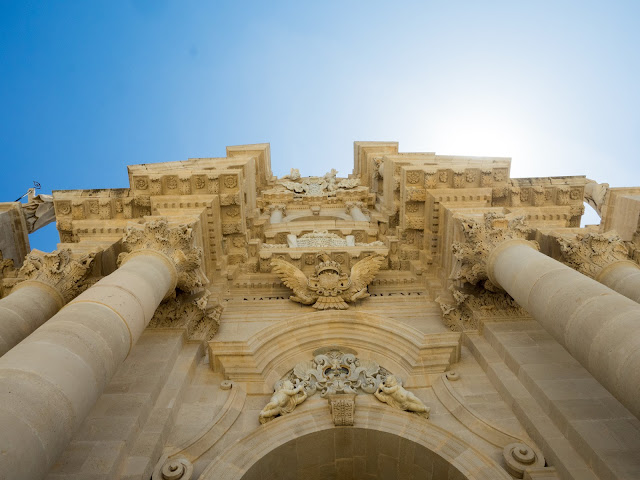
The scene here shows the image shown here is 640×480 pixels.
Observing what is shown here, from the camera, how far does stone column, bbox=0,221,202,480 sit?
514cm

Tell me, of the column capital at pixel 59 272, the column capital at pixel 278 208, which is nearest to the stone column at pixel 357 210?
the column capital at pixel 278 208

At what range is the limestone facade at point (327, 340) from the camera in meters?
7.08

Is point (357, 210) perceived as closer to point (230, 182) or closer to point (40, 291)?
point (230, 182)

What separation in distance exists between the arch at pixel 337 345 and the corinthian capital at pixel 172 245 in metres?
1.76

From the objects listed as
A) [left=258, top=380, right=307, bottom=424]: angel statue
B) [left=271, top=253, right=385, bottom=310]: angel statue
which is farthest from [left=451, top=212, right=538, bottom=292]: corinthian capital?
[left=258, top=380, right=307, bottom=424]: angel statue

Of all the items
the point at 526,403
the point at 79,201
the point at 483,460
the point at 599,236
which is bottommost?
the point at 483,460

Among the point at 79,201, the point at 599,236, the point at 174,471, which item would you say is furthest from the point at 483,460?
the point at 79,201

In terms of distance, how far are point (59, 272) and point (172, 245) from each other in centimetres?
266

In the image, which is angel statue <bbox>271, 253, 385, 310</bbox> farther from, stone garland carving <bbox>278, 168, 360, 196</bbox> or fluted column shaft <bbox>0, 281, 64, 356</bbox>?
stone garland carving <bbox>278, 168, 360, 196</bbox>

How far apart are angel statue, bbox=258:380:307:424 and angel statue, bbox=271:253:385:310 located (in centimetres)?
343

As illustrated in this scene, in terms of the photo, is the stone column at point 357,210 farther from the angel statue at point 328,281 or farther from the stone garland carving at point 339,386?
the stone garland carving at point 339,386

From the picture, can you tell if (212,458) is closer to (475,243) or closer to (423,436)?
(423,436)

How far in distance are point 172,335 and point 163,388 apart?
1.67 metres

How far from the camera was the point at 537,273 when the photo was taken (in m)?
8.84
